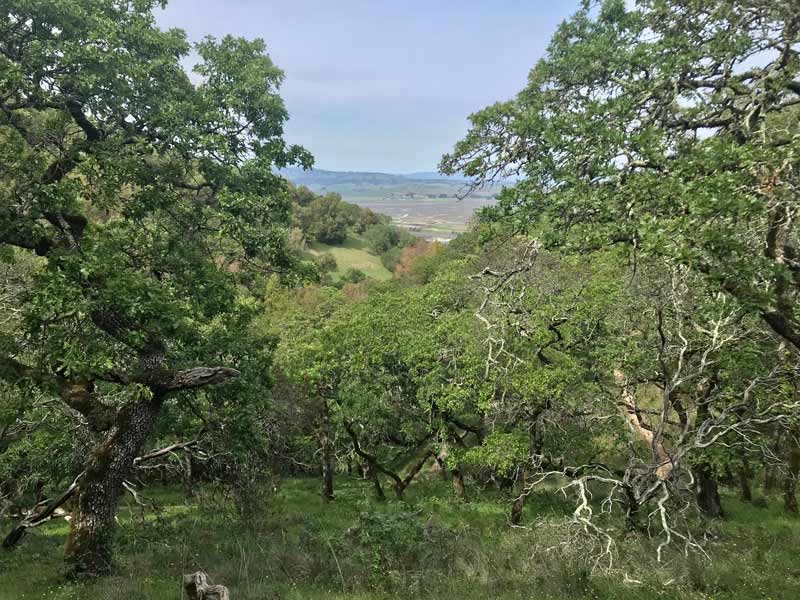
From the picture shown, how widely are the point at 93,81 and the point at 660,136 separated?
9688 millimetres

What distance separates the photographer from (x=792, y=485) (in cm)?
1867

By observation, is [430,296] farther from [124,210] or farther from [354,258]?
[354,258]

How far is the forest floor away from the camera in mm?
9039

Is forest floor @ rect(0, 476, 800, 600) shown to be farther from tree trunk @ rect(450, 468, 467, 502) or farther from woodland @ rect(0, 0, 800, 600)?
tree trunk @ rect(450, 468, 467, 502)

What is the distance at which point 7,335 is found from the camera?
30.8ft

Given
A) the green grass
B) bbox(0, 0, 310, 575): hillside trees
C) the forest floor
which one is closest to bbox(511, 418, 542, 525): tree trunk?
the forest floor

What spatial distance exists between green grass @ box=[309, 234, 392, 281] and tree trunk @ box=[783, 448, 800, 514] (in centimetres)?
6633

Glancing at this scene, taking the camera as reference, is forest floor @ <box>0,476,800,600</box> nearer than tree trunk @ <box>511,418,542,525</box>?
Yes

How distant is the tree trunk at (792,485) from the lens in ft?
59.4

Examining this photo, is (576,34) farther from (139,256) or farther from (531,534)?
(531,534)

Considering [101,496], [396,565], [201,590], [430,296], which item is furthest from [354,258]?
[201,590]

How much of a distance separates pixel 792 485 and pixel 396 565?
1679 cm

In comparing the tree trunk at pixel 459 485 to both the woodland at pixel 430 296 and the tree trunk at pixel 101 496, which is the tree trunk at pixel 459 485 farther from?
the tree trunk at pixel 101 496

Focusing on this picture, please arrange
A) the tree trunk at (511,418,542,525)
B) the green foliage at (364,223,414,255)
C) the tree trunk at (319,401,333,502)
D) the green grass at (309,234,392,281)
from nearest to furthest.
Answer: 1. the tree trunk at (511,418,542,525)
2. the tree trunk at (319,401,333,502)
3. the green grass at (309,234,392,281)
4. the green foliage at (364,223,414,255)
